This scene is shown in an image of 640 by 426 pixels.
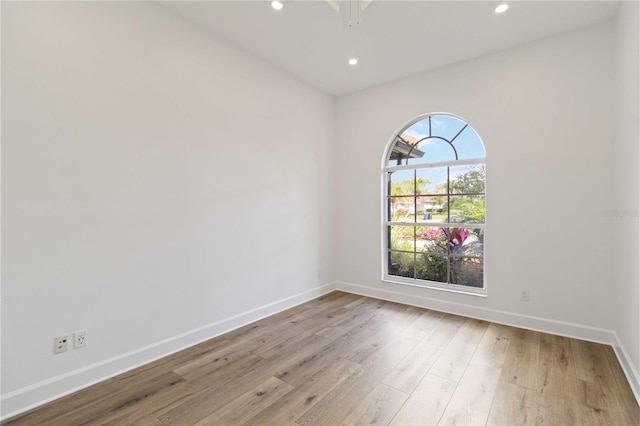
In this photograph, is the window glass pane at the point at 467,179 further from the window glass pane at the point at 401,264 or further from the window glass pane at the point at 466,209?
the window glass pane at the point at 401,264

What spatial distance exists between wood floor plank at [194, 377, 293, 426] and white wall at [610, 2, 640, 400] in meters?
2.29

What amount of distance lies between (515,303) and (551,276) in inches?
16.9

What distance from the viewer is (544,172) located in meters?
2.83

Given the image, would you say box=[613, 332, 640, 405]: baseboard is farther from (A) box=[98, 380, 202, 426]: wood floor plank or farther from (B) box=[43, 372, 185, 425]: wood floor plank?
(B) box=[43, 372, 185, 425]: wood floor plank

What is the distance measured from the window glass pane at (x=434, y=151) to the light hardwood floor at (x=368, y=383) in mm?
1955

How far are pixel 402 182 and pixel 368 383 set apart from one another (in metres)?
2.59

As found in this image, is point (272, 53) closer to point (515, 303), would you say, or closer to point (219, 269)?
point (219, 269)

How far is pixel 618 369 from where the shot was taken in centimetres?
215

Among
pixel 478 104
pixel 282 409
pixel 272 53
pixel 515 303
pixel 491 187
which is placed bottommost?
pixel 282 409

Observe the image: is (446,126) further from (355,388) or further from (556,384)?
(355,388)

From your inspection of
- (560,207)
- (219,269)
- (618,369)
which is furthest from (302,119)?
(618,369)

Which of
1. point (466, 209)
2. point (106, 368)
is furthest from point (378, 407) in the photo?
point (466, 209)

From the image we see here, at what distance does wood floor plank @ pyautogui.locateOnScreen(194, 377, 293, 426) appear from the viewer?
1.66 m

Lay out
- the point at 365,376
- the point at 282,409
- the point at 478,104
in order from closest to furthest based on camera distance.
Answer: the point at 282,409 < the point at 365,376 < the point at 478,104
